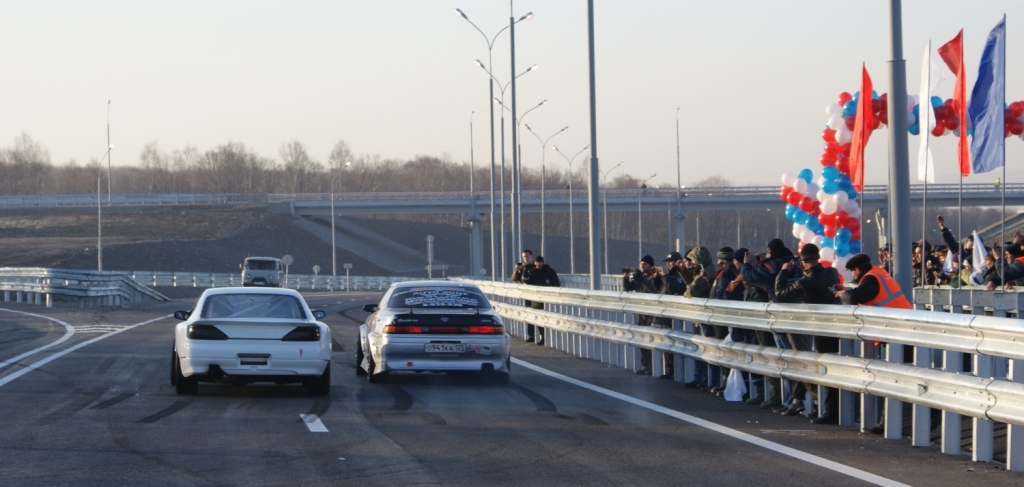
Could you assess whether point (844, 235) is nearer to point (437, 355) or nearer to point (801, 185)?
point (801, 185)

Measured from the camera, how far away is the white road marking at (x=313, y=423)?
10805mm

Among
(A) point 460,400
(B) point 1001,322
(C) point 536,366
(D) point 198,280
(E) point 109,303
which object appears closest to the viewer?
(B) point 1001,322

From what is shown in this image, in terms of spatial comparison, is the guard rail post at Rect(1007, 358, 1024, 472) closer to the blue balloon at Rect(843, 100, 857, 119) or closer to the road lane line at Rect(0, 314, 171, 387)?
the road lane line at Rect(0, 314, 171, 387)

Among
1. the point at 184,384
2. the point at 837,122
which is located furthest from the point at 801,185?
the point at 184,384

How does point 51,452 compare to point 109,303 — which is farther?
point 109,303

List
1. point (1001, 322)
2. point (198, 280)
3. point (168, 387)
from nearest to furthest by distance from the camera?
point (1001, 322) → point (168, 387) → point (198, 280)

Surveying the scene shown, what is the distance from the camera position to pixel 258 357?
44.9 feet

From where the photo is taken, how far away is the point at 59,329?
89.5 ft

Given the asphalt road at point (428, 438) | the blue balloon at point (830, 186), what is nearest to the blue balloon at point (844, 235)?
the blue balloon at point (830, 186)

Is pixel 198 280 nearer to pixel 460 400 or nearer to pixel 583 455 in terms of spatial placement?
pixel 460 400

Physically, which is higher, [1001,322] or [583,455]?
[1001,322]

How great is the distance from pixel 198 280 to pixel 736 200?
41198mm

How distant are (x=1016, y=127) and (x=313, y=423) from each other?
2084cm

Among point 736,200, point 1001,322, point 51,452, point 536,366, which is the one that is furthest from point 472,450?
point 736,200
